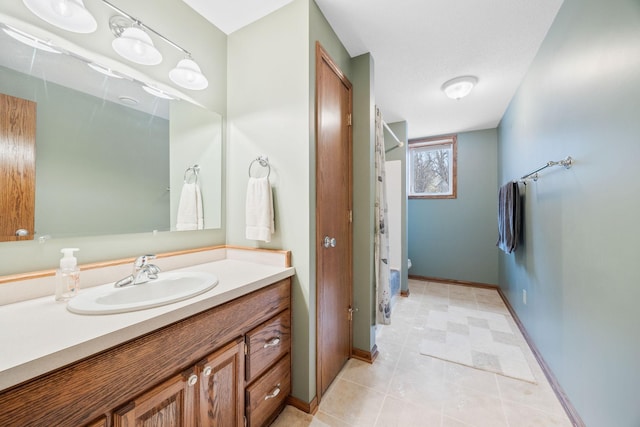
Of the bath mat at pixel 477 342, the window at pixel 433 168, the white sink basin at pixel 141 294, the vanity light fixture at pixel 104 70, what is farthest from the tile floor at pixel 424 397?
the window at pixel 433 168

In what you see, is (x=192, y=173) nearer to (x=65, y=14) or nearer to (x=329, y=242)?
(x=65, y=14)

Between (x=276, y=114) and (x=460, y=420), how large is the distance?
6.56 feet

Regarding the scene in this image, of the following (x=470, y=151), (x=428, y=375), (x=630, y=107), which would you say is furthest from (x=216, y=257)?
(x=470, y=151)

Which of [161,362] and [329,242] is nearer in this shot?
[161,362]

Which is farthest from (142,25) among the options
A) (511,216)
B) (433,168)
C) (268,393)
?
(433,168)

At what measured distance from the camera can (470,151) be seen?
3643 millimetres

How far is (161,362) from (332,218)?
110cm

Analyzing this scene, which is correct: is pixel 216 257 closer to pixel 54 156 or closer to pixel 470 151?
pixel 54 156

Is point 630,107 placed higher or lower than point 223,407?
higher

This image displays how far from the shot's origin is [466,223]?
145 inches

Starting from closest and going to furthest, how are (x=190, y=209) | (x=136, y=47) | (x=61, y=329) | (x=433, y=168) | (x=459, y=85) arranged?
(x=61, y=329) < (x=136, y=47) < (x=190, y=209) < (x=459, y=85) < (x=433, y=168)

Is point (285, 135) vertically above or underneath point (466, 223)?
above

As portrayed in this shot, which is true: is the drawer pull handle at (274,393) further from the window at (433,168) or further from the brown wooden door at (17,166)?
the window at (433,168)

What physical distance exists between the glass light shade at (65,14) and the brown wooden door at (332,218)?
1026mm
